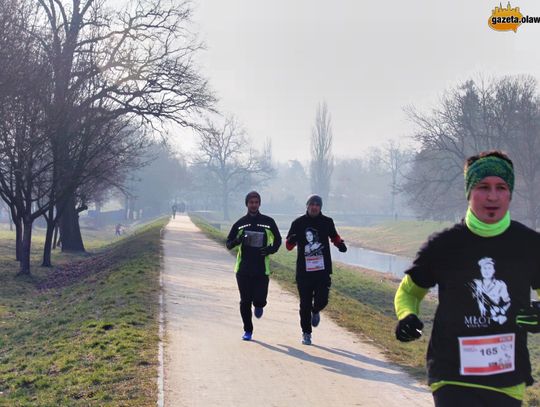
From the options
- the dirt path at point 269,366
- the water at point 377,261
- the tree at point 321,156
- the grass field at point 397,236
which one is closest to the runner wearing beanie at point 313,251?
the dirt path at point 269,366

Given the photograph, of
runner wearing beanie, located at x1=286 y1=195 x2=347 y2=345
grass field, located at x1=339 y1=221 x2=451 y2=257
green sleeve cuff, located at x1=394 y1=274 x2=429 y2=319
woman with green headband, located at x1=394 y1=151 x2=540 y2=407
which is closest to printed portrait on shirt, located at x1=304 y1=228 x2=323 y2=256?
runner wearing beanie, located at x1=286 y1=195 x2=347 y2=345

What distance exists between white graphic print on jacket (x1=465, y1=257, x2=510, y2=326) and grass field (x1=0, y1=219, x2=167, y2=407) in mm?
3689

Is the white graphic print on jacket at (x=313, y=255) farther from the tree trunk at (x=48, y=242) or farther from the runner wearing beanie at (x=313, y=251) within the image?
the tree trunk at (x=48, y=242)

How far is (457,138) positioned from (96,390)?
134 feet

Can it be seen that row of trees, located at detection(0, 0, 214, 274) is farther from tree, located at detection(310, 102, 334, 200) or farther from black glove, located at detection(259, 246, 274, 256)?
tree, located at detection(310, 102, 334, 200)

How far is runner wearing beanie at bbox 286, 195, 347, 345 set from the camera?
918 cm

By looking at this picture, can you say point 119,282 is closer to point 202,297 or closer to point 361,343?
point 202,297

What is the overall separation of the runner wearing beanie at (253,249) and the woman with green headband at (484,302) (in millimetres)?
5507

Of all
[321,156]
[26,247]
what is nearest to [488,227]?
[26,247]

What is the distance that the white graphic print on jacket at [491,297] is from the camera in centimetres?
381

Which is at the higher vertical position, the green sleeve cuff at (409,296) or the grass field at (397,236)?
the green sleeve cuff at (409,296)

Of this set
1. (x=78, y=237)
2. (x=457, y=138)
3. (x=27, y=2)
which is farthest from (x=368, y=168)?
(x=27, y=2)

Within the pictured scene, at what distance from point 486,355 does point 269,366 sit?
4730 millimetres

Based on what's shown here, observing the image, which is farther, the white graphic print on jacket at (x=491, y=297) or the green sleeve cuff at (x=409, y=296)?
the green sleeve cuff at (x=409, y=296)
